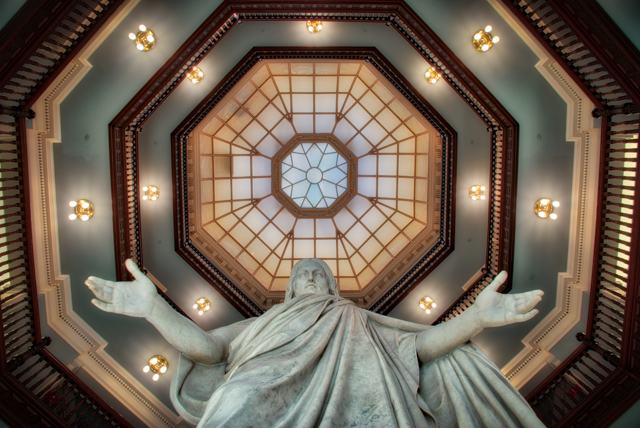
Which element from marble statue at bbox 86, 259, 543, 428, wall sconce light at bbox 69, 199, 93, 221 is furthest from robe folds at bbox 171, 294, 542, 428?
wall sconce light at bbox 69, 199, 93, 221

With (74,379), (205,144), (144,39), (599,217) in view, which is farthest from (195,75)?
(599,217)

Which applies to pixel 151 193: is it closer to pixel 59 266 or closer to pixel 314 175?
pixel 59 266

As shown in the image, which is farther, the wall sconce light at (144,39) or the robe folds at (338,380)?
the wall sconce light at (144,39)

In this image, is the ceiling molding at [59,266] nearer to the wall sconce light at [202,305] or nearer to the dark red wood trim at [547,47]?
the wall sconce light at [202,305]

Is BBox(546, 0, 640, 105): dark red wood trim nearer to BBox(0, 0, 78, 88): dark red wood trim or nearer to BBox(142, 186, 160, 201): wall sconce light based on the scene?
BBox(0, 0, 78, 88): dark red wood trim

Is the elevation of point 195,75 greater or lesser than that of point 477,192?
greater

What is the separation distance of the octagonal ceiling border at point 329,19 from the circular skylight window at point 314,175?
19.6 feet

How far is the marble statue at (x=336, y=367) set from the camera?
3527mm

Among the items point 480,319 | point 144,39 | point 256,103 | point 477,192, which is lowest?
point 480,319

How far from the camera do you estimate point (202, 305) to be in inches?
489

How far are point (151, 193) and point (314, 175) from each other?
21.2 feet

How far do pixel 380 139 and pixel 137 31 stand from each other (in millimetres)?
8615

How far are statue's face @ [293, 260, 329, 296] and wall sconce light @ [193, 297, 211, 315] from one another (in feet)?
21.5

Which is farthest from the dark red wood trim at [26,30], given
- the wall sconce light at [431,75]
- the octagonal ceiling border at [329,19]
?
the wall sconce light at [431,75]
